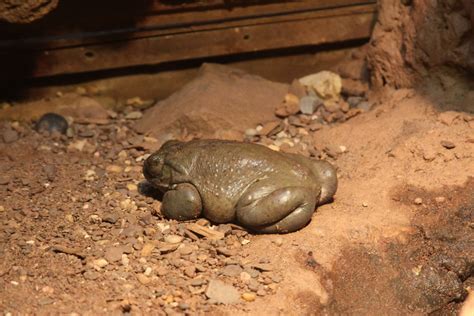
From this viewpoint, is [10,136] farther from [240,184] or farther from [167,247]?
[240,184]

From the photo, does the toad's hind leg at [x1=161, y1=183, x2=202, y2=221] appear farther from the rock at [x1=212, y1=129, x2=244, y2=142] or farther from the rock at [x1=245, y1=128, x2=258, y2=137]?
the rock at [x1=245, y1=128, x2=258, y2=137]

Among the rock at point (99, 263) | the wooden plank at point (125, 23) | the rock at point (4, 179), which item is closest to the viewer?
the rock at point (99, 263)

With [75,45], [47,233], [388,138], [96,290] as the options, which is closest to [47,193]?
[47,233]

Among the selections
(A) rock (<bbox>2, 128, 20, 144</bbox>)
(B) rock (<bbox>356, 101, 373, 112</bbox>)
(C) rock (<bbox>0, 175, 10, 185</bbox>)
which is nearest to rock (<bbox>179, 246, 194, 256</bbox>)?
(C) rock (<bbox>0, 175, 10, 185</bbox>)

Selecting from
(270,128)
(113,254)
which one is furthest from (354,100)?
(113,254)

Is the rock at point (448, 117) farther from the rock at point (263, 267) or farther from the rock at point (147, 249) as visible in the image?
the rock at point (147, 249)

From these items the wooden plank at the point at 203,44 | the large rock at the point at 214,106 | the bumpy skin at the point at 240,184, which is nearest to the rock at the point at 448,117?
the bumpy skin at the point at 240,184

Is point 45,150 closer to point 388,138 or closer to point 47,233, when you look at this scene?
point 47,233

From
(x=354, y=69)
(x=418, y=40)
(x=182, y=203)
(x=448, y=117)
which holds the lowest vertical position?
(x=182, y=203)
